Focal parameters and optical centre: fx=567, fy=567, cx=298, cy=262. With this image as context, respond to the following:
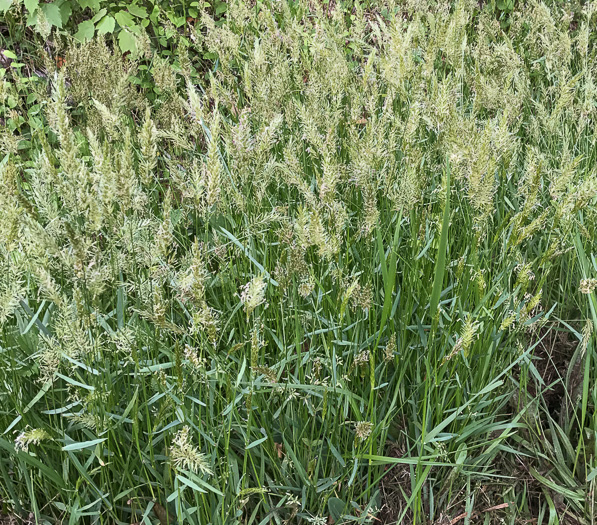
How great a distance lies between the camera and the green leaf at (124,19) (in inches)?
140

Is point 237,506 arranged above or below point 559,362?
above

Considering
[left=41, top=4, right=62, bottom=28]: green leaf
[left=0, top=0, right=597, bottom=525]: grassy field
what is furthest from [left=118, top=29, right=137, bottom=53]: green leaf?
[left=0, top=0, right=597, bottom=525]: grassy field

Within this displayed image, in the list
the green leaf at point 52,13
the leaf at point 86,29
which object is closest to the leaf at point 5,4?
the green leaf at point 52,13

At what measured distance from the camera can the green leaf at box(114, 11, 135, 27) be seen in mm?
3545

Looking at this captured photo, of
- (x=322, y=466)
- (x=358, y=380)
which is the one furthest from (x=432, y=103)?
(x=322, y=466)

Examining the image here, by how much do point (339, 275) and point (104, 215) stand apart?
0.54 m

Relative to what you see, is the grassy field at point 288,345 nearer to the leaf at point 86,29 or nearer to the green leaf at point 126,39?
the green leaf at point 126,39

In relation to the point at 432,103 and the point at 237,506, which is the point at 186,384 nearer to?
the point at 237,506

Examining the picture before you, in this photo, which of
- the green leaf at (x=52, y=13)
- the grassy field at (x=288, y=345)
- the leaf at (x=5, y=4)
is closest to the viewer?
the grassy field at (x=288, y=345)

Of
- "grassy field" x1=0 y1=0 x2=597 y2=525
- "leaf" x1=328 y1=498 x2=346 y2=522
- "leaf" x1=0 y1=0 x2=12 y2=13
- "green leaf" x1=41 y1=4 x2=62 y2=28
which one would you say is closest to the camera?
"grassy field" x1=0 y1=0 x2=597 y2=525

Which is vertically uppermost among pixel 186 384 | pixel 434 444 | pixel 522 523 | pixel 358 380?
pixel 186 384

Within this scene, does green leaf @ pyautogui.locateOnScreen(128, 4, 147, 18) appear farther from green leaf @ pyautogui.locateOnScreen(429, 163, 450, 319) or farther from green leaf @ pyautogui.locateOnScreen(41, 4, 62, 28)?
green leaf @ pyautogui.locateOnScreen(429, 163, 450, 319)

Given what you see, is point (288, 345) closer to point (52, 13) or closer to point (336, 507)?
point (336, 507)

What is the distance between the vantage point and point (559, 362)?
6.56ft
